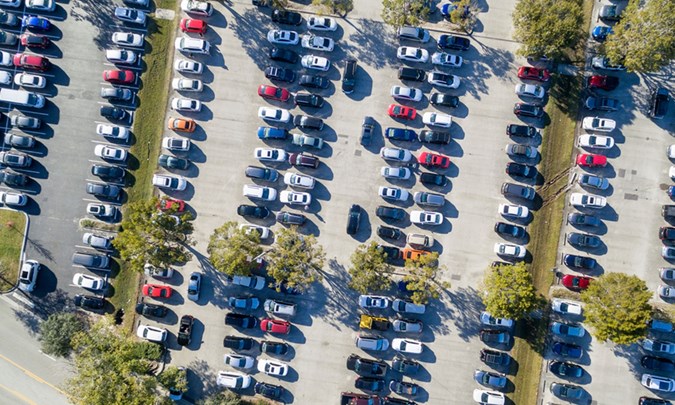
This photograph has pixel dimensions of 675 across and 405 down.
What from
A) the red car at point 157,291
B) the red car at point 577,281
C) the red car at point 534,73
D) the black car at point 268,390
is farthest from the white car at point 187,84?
the red car at point 577,281

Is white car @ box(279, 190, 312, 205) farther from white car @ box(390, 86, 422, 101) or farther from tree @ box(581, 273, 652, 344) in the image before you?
tree @ box(581, 273, 652, 344)

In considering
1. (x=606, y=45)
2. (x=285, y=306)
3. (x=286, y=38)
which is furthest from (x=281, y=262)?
(x=606, y=45)

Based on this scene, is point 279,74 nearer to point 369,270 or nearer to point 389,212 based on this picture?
point 389,212

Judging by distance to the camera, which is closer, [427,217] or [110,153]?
[427,217]

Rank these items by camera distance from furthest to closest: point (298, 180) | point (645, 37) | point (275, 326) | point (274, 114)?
point (274, 114)
point (298, 180)
point (275, 326)
point (645, 37)

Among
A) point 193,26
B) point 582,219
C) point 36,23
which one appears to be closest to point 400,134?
point 582,219
